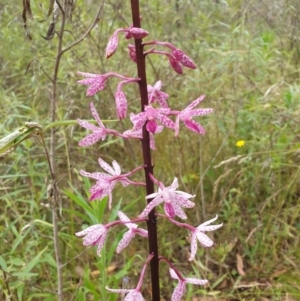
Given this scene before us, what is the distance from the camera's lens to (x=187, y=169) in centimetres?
369

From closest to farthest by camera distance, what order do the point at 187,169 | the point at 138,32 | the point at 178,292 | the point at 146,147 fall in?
the point at 138,32, the point at 146,147, the point at 178,292, the point at 187,169

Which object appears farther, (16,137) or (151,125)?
(16,137)

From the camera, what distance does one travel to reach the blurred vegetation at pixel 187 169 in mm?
2955

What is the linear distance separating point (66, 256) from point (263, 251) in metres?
1.20

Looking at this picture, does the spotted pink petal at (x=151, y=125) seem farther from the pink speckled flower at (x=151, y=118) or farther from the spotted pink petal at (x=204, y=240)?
the spotted pink petal at (x=204, y=240)

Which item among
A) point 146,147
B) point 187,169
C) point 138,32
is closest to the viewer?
point 138,32

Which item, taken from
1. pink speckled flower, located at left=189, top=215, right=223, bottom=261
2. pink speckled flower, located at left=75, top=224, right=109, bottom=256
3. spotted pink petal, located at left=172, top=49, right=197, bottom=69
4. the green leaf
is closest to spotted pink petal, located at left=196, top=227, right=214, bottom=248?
pink speckled flower, located at left=189, top=215, right=223, bottom=261

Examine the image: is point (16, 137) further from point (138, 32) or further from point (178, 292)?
point (178, 292)

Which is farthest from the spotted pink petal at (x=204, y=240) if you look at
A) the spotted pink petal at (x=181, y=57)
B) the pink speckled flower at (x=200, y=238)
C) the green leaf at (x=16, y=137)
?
the green leaf at (x=16, y=137)

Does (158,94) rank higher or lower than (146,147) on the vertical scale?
higher

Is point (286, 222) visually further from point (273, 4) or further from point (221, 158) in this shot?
point (273, 4)

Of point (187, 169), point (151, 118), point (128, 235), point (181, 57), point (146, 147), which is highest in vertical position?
point (181, 57)

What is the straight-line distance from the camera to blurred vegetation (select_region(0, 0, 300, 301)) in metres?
2.96

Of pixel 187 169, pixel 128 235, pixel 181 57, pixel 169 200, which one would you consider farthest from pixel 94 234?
pixel 187 169
